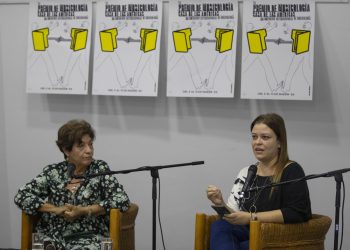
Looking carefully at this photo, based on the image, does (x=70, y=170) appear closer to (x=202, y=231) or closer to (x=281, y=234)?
(x=202, y=231)

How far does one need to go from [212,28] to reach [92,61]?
98 centimetres

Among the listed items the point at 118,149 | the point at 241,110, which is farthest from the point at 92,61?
the point at 241,110

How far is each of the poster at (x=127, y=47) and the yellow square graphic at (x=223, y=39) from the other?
438mm

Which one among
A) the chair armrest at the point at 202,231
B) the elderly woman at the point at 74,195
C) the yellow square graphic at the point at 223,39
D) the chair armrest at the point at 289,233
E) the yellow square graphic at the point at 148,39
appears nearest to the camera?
the chair armrest at the point at 289,233

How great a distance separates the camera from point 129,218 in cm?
398

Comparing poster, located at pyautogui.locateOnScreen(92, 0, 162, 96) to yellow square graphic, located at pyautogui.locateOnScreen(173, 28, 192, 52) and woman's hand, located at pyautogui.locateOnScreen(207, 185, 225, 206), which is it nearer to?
yellow square graphic, located at pyautogui.locateOnScreen(173, 28, 192, 52)

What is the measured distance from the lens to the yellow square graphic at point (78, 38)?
493 cm

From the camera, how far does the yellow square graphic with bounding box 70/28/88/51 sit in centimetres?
493

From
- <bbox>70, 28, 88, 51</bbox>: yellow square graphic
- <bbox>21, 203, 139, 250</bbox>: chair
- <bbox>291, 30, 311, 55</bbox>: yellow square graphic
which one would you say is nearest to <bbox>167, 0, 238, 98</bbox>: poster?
<bbox>291, 30, 311, 55</bbox>: yellow square graphic

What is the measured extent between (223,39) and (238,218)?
160 centimetres

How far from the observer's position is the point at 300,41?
449 centimetres

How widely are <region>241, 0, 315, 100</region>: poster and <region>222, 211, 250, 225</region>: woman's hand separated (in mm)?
1270

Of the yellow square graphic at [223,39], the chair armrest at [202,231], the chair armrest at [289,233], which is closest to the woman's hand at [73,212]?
the chair armrest at [202,231]

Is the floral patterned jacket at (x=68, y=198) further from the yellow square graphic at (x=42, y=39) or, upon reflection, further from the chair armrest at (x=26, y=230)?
the yellow square graphic at (x=42, y=39)
